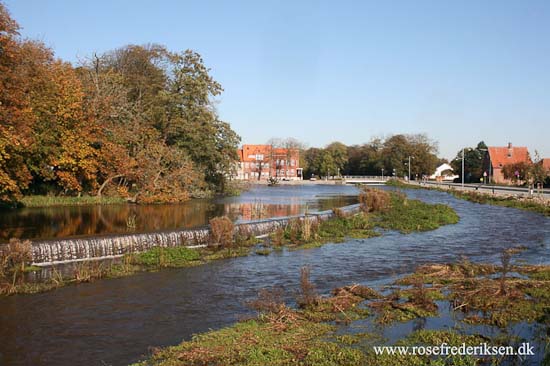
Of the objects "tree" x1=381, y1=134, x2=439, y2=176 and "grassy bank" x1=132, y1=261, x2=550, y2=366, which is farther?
"tree" x1=381, y1=134, x2=439, y2=176

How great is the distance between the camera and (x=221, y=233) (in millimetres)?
20203

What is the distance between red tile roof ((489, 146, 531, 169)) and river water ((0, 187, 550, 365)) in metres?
77.2

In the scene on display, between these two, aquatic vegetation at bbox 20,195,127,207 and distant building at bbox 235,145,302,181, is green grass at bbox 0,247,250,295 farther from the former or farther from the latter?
distant building at bbox 235,145,302,181

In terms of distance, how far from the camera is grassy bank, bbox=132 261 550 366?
25.3ft

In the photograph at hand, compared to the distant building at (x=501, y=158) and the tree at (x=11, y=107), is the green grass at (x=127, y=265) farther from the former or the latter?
the distant building at (x=501, y=158)

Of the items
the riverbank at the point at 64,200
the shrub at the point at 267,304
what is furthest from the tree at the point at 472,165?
the shrub at the point at 267,304

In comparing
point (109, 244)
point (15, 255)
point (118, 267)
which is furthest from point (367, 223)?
point (15, 255)

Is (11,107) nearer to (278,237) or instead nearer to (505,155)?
(278,237)

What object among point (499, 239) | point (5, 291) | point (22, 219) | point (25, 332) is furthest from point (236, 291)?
point (22, 219)

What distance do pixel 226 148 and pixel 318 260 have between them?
32.4 m

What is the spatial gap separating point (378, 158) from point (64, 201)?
10019 centimetres

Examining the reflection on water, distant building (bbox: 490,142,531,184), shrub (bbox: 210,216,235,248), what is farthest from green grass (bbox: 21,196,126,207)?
distant building (bbox: 490,142,531,184)

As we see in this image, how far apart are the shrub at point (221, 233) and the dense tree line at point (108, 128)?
1290 centimetres

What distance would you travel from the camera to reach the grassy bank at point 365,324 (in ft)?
25.3
